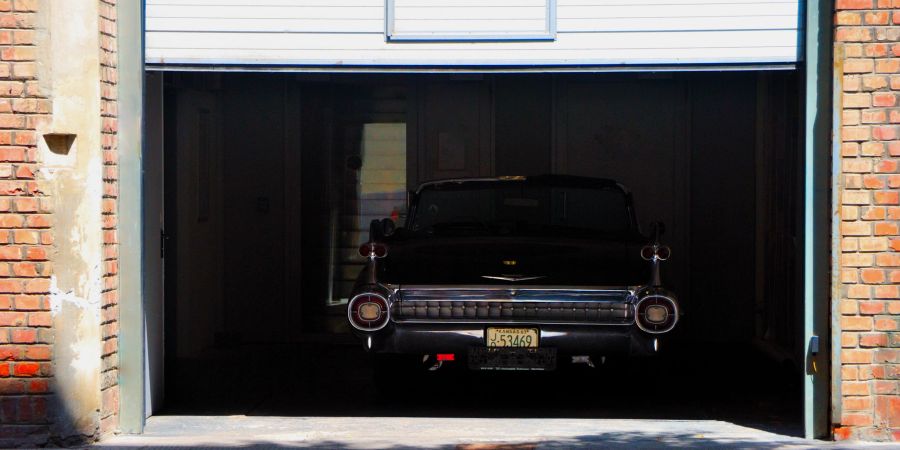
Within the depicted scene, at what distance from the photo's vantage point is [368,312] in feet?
28.0

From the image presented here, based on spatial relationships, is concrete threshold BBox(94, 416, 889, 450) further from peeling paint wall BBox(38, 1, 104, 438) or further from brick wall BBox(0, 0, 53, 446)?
brick wall BBox(0, 0, 53, 446)

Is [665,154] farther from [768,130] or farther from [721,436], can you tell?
[721,436]

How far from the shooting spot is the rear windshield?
9.92 meters

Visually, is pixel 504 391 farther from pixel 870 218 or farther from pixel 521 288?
pixel 870 218

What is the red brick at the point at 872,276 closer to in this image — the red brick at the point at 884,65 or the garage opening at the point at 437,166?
the red brick at the point at 884,65

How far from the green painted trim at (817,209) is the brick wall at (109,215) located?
13.0 feet

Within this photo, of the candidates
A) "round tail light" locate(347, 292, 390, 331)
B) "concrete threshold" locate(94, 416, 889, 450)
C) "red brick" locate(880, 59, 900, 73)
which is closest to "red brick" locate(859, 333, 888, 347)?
"concrete threshold" locate(94, 416, 889, 450)

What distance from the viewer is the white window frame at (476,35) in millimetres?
7723

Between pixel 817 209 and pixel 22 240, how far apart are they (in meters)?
4.47

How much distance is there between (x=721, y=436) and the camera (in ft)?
26.0

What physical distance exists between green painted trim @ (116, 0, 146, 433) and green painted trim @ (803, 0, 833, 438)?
152 inches

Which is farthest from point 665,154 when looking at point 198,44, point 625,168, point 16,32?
point 16,32

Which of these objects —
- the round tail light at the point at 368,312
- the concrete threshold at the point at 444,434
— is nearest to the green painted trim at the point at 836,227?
the concrete threshold at the point at 444,434

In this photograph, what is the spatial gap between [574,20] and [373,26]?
3.86 ft
